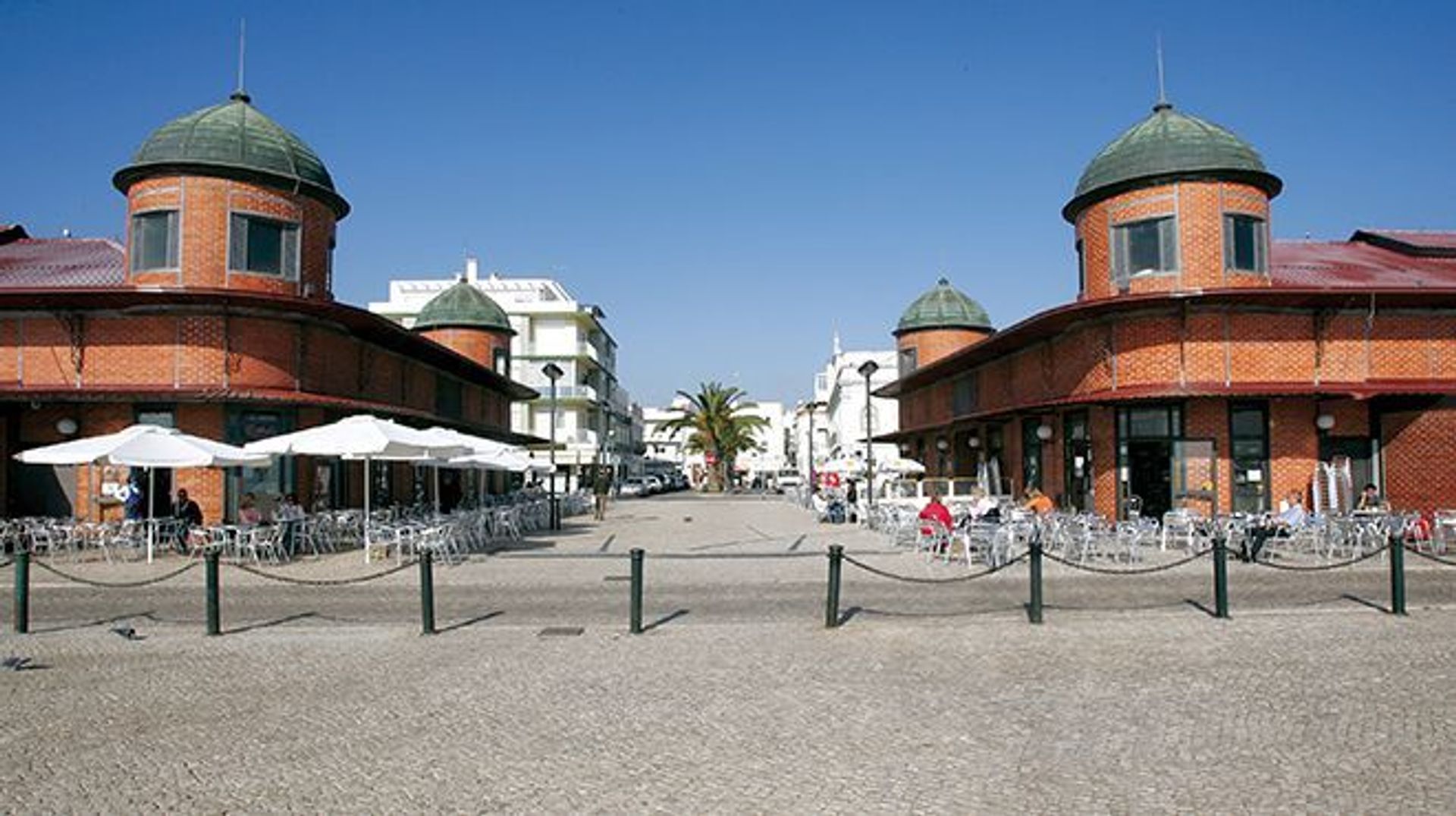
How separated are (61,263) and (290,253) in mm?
7830

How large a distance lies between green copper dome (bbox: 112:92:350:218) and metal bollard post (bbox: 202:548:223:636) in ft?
50.6

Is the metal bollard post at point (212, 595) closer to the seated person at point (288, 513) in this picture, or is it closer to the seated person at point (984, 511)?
the seated person at point (288, 513)

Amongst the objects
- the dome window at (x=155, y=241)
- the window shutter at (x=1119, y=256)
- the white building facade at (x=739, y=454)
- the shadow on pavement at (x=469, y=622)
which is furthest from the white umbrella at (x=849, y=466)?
the white building facade at (x=739, y=454)

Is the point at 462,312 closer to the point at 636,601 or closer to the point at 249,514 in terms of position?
the point at 249,514

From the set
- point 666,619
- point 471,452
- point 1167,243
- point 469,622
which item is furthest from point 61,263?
point 1167,243

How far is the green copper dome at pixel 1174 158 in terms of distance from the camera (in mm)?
23688

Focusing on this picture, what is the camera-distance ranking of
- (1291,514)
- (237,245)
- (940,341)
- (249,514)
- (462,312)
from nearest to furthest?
1. (1291,514)
2. (249,514)
3. (237,245)
4. (462,312)
5. (940,341)

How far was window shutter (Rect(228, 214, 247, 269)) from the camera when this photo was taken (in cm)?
2364

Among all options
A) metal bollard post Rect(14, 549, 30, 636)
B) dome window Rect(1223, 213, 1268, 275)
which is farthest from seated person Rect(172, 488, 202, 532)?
dome window Rect(1223, 213, 1268, 275)

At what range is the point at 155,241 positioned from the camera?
23578mm

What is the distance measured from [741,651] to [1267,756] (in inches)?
194

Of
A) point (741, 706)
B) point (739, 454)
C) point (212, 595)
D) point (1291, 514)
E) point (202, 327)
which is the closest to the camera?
point (741, 706)

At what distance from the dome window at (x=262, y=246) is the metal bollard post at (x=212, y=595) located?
14.5 m

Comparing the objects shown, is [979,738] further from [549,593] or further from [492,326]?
[492,326]
